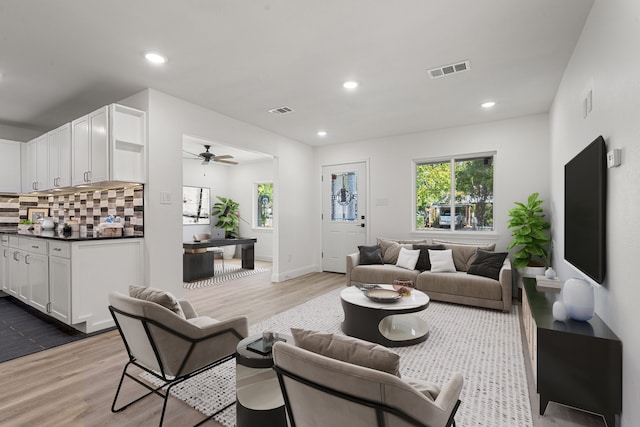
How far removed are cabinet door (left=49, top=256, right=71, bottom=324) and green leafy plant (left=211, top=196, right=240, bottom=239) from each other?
207 inches

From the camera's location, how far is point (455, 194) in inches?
219

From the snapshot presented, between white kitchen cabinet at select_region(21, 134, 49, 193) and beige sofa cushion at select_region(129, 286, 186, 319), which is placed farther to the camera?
white kitchen cabinet at select_region(21, 134, 49, 193)

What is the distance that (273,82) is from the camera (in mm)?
3658

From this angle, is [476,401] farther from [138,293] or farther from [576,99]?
[576,99]

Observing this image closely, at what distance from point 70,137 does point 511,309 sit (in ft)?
20.7

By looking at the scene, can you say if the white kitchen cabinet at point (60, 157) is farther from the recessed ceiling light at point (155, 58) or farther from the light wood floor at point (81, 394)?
the light wood floor at point (81, 394)

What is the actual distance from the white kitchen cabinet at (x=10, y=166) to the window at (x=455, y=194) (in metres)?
6.78

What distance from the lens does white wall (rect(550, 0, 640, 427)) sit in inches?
63.1

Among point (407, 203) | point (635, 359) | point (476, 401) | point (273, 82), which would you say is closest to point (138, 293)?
point (476, 401)

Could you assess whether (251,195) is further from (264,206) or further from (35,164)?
(35,164)

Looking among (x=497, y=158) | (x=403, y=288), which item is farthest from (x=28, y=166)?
(x=497, y=158)

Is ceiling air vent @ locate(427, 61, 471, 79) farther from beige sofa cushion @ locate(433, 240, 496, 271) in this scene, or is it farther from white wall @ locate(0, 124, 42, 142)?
white wall @ locate(0, 124, 42, 142)

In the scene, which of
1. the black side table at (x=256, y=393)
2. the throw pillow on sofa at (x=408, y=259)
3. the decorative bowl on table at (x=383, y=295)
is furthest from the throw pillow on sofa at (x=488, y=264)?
the black side table at (x=256, y=393)

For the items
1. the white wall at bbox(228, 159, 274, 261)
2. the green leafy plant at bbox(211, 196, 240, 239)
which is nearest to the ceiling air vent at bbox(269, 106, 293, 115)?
→ the white wall at bbox(228, 159, 274, 261)
